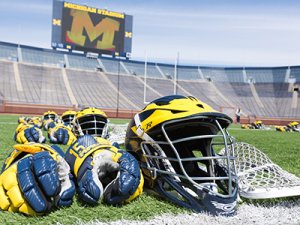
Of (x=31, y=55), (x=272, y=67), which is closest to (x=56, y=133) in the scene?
(x=31, y=55)

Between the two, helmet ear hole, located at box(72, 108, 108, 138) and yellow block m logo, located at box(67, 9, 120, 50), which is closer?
helmet ear hole, located at box(72, 108, 108, 138)

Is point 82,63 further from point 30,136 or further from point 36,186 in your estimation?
point 36,186

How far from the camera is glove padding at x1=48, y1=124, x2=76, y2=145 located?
20.6 ft

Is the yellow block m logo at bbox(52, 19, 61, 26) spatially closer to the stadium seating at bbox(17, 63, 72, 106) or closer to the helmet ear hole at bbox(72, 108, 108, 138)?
the stadium seating at bbox(17, 63, 72, 106)

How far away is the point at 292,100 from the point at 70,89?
23.7 metres

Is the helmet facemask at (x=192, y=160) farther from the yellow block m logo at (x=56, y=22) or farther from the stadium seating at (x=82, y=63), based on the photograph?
the stadium seating at (x=82, y=63)

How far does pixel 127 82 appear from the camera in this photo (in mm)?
39094

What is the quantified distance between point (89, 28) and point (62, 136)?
28.9 meters

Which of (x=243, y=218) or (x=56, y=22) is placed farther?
(x=56, y=22)

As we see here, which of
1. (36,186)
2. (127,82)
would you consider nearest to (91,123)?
(36,186)

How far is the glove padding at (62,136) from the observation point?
629 cm

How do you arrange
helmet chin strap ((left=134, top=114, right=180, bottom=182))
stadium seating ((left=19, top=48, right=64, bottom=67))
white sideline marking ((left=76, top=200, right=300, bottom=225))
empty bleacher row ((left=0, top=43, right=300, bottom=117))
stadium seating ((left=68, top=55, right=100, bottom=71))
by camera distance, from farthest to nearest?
stadium seating ((left=68, top=55, right=100, bottom=71)) → stadium seating ((left=19, top=48, right=64, bottom=67)) → empty bleacher row ((left=0, top=43, right=300, bottom=117)) → helmet chin strap ((left=134, top=114, right=180, bottom=182)) → white sideline marking ((left=76, top=200, right=300, bottom=225))

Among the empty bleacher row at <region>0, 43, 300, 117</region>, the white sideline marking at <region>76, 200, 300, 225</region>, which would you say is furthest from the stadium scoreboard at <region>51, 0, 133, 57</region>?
the white sideline marking at <region>76, 200, 300, 225</region>

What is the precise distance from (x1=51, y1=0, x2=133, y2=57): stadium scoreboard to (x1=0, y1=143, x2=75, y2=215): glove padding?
106 feet
